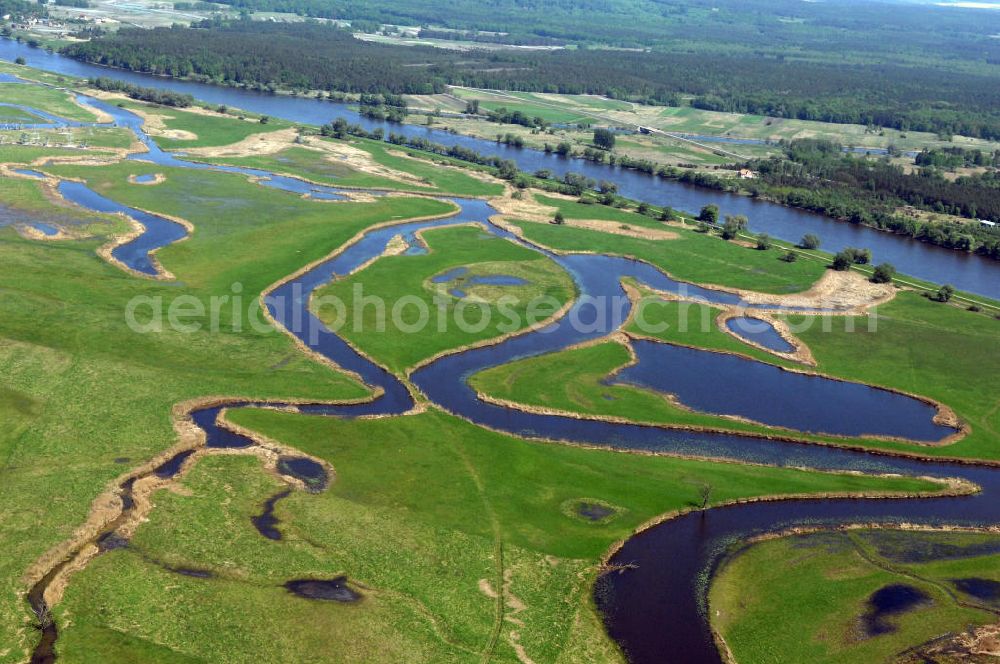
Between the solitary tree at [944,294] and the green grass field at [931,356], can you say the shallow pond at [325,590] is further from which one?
the solitary tree at [944,294]

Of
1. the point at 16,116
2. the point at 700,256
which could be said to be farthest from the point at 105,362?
the point at 16,116

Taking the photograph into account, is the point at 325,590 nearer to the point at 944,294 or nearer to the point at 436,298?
the point at 436,298

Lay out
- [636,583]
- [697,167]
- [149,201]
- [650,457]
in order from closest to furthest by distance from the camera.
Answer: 1. [636,583]
2. [650,457]
3. [149,201]
4. [697,167]

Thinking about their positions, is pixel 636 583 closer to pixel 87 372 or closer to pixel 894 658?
pixel 894 658

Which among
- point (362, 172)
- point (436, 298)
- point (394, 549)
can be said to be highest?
point (362, 172)

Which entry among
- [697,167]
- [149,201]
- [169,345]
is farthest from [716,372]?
[697,167]

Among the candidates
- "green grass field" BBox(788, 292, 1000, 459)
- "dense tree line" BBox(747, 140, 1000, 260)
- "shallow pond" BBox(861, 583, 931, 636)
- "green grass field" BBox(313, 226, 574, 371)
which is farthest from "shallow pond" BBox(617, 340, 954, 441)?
"dense tree line" BBox(747, 140, 1000, 260)
